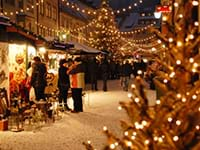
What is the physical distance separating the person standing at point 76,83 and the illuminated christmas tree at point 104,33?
88.3ft

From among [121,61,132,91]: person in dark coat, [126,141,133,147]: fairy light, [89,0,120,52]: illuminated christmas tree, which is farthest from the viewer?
[89,0,120,52]: illuminated christmas tree

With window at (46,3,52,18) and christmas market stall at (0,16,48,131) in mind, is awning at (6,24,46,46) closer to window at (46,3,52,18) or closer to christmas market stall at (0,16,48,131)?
christmas market stall at (0,16,48,131)

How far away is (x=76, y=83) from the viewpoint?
17281 millimetres

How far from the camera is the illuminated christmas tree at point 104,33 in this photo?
146 ft

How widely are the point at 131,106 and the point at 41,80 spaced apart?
39.3ft

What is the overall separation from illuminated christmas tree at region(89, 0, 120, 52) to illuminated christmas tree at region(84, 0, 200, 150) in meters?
40.2

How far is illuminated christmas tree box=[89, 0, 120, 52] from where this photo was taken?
44.6 metres

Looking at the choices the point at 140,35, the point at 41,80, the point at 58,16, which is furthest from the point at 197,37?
the point at 140,35

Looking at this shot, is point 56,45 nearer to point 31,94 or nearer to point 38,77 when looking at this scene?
point 31,94

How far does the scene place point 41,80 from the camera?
53.1ft

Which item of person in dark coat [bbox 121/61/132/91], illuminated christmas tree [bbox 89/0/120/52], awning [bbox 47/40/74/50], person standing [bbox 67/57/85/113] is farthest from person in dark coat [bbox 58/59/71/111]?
illuminated christmas tree [bbox 89/0/120/52]

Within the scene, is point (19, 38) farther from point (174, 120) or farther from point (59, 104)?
point (174, 120)

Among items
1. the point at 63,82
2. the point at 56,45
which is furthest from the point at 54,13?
the point at 63,82

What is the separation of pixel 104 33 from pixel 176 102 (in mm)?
40758
